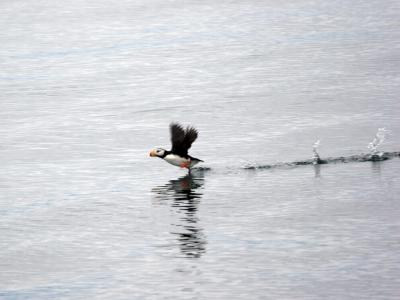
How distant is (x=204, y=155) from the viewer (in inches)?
1064

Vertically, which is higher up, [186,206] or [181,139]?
[181,139]

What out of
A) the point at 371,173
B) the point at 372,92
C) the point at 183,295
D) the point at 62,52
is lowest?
the point at 183,295

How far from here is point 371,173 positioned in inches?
976

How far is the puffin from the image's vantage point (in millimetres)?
25547

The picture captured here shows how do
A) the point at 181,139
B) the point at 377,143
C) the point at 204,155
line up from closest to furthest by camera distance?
the point at 181,139, the point at 377,143, the point at 204,155

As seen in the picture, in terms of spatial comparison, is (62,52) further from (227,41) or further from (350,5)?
(350,5)

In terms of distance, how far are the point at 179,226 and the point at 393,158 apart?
663 cm

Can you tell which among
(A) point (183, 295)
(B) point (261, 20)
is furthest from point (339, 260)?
(B) point (261, 20)

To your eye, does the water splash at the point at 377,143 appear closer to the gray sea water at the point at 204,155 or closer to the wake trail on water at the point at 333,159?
the wake trail on water at the point at 333,159

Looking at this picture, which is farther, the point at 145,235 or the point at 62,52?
the point at 62,52

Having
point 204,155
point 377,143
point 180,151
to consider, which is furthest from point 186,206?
point 377,143

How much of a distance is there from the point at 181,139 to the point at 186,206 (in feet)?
11.4

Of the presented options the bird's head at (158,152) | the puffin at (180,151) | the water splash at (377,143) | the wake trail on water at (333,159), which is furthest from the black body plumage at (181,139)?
the water splash at (377,143)

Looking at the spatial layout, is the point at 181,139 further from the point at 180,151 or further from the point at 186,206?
the point at 186,206
